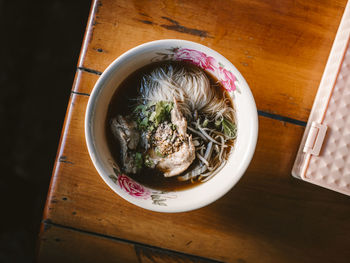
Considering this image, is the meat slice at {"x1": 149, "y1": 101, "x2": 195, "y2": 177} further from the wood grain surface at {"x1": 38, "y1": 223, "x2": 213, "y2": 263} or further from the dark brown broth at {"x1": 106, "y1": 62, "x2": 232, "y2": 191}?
the wood grain surface at {"x1": 38, "y1": 223, "x2": 213, "y2": 263}

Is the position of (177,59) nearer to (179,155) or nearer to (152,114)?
(152,114)

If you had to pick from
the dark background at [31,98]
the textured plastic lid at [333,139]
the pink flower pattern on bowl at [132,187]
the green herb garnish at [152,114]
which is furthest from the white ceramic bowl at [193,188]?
the dark background at [31,98]

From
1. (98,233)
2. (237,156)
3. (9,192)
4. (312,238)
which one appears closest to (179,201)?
(237,156)

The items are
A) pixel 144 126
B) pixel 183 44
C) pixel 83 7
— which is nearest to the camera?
pixel 183 44

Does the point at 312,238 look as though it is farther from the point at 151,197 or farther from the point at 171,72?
the point at 171,72

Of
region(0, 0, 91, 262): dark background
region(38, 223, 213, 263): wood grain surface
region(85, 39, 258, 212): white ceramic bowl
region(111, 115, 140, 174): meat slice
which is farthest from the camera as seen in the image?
region(0, 0, 91, 262): dark background

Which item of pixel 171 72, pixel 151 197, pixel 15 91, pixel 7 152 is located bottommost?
pixel 7 152

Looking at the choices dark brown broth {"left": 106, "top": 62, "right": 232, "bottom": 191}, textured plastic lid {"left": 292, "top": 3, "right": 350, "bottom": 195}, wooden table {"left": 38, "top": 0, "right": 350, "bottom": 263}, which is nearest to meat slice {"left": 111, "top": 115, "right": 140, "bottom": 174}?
dark brown broth {"left": 106, "top": 62, "right": 232, "bottom": 191}

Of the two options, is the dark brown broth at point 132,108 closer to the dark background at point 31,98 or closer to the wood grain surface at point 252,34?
the wood grain surface at point 252,34
